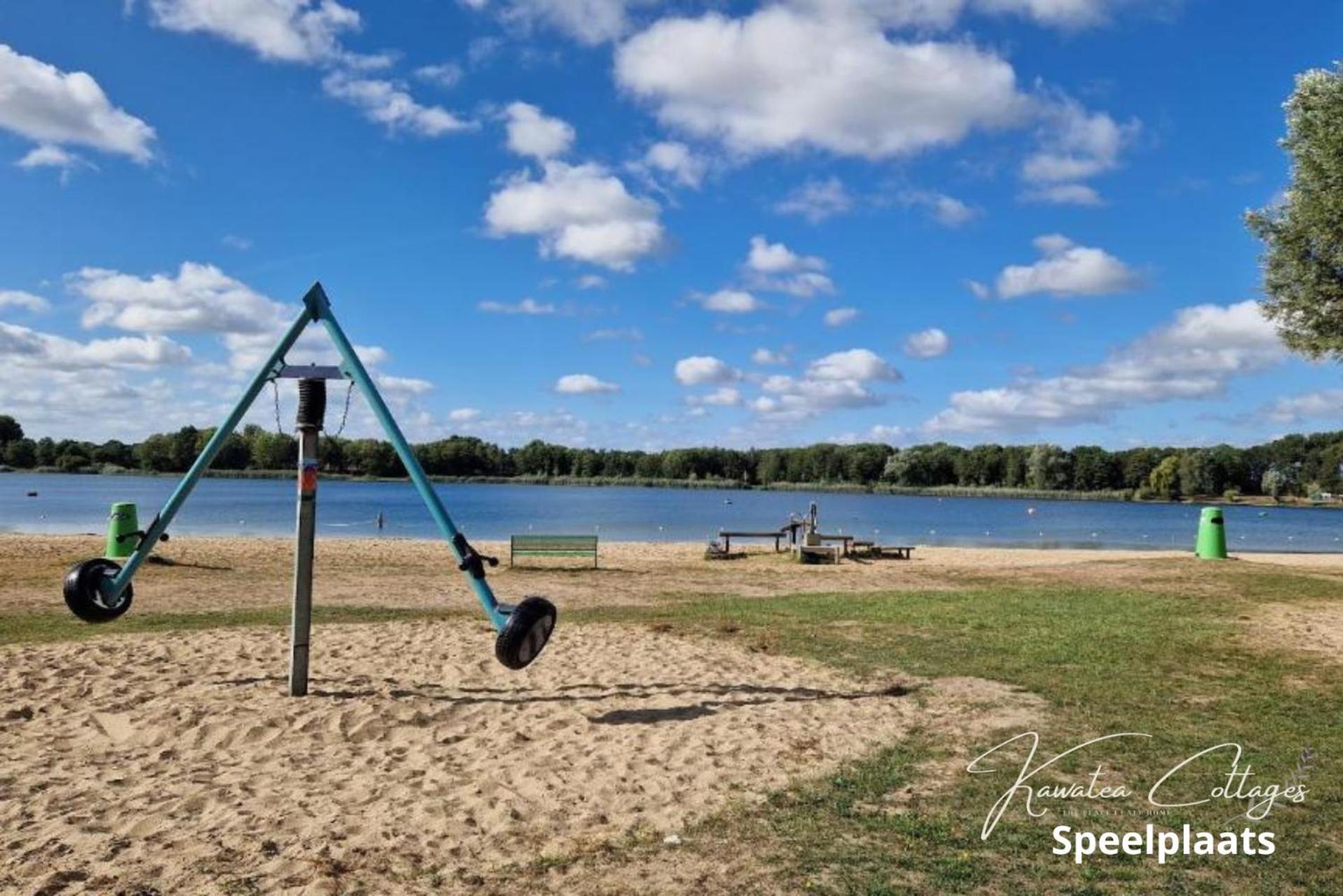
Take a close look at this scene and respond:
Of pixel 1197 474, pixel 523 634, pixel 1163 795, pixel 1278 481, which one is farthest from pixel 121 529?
A: pixel 1278 481

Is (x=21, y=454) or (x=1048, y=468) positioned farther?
(x=21, y=454)

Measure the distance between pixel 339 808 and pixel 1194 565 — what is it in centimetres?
2039

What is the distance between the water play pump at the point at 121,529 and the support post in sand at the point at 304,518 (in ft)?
46.0

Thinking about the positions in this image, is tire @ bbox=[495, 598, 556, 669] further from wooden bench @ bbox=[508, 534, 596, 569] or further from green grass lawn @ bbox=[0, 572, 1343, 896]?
wooden bench @ bbox=[508, 534, 596, 569]

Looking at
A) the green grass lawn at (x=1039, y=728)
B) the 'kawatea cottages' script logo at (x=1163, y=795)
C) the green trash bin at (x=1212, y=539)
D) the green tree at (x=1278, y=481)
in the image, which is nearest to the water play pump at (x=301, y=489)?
the green grass lawn at (x=1039, y=728)

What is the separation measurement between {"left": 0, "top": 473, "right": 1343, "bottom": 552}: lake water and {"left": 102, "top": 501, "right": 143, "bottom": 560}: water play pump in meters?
25.1

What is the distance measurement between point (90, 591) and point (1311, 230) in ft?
66.6

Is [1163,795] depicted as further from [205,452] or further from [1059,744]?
[205,452]

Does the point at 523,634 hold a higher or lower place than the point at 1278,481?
lower

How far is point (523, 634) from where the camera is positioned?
7.13 m

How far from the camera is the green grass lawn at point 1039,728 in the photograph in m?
4.81

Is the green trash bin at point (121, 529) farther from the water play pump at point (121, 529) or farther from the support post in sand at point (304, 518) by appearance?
the support post in sand at point (304, 518)

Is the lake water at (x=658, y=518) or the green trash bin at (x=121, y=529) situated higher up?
the green trash bin at (x=121, y=529)

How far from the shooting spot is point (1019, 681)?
30.9 feet
